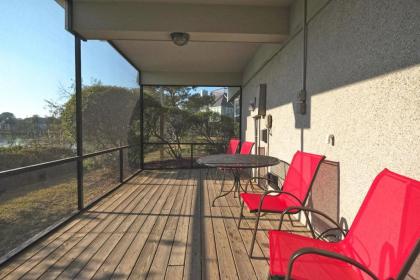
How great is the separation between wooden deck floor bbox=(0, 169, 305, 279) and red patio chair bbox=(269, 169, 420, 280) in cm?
63

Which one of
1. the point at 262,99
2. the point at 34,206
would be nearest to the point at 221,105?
the point at 262,99

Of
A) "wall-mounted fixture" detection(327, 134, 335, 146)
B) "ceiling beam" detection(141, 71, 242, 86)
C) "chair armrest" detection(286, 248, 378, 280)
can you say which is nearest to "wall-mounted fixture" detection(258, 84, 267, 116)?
"wall-mounted fixture" detection(327, 134, 335, 146)

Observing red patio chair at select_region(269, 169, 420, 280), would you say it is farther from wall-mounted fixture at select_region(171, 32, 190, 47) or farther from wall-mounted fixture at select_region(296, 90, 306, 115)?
wall-mounted fixture at select_region(171, 32, 190, 47)

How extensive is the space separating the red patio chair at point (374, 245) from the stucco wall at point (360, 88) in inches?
8.1

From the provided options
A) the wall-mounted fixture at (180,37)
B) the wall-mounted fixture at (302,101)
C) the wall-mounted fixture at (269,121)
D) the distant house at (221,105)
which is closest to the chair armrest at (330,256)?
the wall-mounted fixture at (302,101)

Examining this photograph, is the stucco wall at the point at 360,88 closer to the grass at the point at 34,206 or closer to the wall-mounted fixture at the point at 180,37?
the wall-mounted fixture at the point at 180,37

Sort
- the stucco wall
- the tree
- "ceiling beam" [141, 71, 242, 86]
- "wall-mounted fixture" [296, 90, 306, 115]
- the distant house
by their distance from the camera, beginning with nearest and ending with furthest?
1. the stucco wall
2. "wall-mounted fixture" [296, 90, 306, 115]
3. the tree
4. "ceiling beam" [141, 71, 242, 86]
5. the distant house

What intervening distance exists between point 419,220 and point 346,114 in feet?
3.58

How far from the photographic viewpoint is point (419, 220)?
1.08 m

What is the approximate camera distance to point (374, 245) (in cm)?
132

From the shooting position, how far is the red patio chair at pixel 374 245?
109 cm

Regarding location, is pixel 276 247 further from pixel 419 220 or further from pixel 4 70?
pixel 4 70

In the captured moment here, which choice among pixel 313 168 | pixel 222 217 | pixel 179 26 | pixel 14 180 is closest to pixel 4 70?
pixel 14 180

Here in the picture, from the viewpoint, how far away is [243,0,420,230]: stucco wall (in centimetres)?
138
